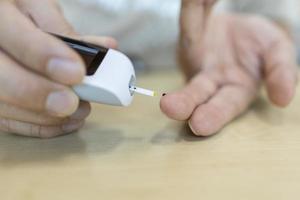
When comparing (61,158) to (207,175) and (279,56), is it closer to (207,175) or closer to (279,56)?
(207,175)

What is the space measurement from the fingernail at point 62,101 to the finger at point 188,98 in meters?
0.09

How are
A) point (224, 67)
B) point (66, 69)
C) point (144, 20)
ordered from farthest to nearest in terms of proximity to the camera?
point (144, 20)
point (224, 67)
point (66, 69)

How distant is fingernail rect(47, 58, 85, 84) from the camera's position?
34 cm

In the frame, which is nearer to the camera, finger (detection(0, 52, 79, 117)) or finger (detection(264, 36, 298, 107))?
finger (detection(0, 52, 79, 117))

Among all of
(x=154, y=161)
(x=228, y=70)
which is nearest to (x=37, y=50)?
(x=154, y=161)

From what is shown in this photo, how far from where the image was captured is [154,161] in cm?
38

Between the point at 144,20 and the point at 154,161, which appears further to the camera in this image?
the point at 144,20

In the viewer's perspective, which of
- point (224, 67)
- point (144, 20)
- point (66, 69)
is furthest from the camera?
point (144, 20)

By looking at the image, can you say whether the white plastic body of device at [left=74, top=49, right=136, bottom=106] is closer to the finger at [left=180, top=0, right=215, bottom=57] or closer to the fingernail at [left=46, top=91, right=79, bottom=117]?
the fingernail at [left=46, top=91, right=79, bottom=117]

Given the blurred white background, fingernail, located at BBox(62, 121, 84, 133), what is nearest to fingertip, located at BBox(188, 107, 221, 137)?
fingernail, located at BBox(62, 121, 84, 133)

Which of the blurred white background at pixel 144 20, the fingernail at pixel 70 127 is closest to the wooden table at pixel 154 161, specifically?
the fingernail at pixel 70 127

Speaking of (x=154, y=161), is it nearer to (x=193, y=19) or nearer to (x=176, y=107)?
(x=176, y=107)

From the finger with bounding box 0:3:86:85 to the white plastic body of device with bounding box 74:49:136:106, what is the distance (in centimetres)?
1

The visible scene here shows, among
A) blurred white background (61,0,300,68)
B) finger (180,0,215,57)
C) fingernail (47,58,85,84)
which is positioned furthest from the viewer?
blurred white background (61,0,300,68)
